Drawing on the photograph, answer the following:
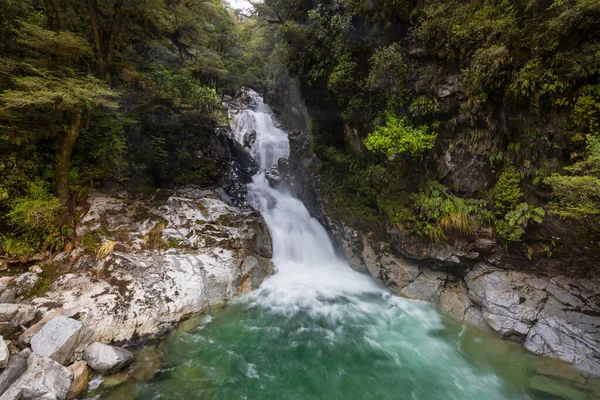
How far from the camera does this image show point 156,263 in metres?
7.77

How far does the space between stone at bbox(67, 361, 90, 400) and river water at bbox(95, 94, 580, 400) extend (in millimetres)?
472

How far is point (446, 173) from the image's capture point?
7.42m

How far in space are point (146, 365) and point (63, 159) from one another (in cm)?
648

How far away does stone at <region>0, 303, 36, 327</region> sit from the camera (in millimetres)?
5080

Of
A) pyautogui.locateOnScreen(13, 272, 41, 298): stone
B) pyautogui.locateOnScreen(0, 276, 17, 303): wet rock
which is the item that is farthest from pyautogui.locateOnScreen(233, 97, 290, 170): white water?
pyautogui.locateOnScreen(0, 276, 17, 303): wet rock

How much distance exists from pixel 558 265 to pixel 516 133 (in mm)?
3297

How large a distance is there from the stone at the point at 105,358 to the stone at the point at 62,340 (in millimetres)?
218

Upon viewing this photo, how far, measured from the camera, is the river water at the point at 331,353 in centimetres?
523

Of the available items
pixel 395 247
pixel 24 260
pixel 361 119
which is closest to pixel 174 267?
pixel 24 260

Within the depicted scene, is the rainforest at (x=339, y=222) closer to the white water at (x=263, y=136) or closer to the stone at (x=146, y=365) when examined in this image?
the stone at (x=146, y=365)

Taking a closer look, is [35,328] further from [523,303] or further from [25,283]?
[523,303]

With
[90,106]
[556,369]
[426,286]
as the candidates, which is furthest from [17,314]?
[556,369]

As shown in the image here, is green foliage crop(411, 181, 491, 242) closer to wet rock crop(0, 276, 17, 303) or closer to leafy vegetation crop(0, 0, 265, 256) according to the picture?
leafy vegetation crop(0, 0, 265, 256)

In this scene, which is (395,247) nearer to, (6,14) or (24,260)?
(24,260)
